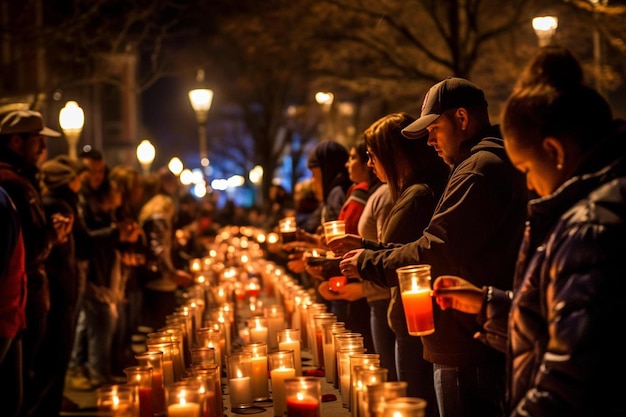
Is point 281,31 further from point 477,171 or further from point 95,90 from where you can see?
point 95,90

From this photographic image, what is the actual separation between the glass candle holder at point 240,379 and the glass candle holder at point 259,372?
48mm

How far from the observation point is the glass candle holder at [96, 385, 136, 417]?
363 centimetres

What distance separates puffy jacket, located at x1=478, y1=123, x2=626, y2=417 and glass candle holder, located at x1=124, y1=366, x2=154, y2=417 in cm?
187

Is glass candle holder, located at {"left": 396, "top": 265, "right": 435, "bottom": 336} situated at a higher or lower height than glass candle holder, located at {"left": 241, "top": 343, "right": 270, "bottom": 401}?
higher

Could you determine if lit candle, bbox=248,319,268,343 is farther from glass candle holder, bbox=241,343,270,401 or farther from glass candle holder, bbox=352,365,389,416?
glass candle holder, bbox=352,365,389,416

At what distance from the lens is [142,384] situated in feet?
13.7

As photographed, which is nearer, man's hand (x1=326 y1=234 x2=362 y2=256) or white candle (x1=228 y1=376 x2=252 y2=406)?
white candle (x1=228 y1=376 x2=252 y2=406)

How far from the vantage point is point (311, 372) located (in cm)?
532

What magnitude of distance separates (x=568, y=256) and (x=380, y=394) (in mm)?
924

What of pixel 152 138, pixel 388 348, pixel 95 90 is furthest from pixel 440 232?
pixel 152 138

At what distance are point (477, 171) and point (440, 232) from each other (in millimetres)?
345

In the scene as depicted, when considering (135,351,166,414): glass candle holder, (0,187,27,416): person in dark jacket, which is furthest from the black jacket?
(0,187,27,416): person in dark jacket

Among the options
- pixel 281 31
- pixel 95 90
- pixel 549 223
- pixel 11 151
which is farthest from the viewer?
pixel 95 90

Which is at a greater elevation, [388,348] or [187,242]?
[187,242]
